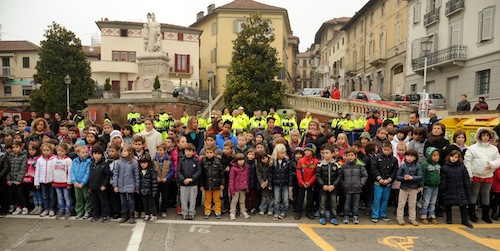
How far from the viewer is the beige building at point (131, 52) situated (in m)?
37.4

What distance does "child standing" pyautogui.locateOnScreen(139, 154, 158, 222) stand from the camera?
662 cm

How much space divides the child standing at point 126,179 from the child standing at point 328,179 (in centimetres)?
350

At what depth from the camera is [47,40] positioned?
29.3m

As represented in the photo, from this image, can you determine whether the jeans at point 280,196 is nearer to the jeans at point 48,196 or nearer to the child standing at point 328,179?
the child standing at point 328,179

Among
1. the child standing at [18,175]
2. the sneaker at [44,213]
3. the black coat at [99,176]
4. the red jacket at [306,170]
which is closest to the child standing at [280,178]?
the red jacket at [306,170]

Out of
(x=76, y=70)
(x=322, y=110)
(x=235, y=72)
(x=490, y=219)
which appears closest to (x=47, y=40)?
(x=76, y=70)

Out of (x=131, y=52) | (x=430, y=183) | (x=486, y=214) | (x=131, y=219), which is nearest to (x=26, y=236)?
(x=131, y=219)

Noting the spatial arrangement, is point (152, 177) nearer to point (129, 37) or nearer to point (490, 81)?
point (490, 81)

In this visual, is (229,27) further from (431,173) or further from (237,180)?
(431,173)

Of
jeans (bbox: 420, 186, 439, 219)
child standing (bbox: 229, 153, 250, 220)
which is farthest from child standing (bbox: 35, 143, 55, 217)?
jeans (bbox: 420, 186, 439, 219)

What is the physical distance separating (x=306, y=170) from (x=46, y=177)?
16.9ft

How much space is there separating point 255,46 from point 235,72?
191 cm

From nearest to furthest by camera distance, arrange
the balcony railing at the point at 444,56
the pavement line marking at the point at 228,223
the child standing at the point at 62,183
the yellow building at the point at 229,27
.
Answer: the pavement line marking at the point at 228,223 < the child standing at the point at 62,183 < the balcony railing at the point at 444,56 < the yellow building at the point at 229,27

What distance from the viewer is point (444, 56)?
24.5m
